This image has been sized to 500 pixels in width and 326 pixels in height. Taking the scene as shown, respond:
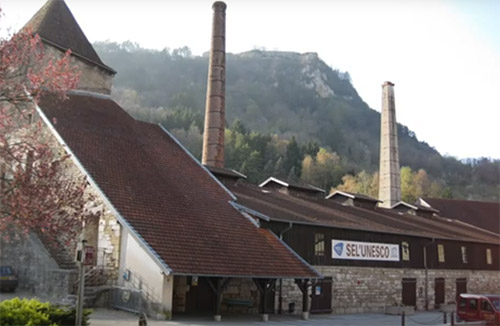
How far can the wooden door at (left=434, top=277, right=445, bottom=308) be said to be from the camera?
2975cm

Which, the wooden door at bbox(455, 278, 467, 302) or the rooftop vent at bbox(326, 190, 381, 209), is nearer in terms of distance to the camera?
the wooden door at bbox(455, 278, 467, 302)

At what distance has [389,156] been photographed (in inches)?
1927

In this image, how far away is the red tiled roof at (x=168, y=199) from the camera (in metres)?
17.1

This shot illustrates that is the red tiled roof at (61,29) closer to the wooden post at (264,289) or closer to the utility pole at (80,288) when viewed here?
the wooden post at (264,289)

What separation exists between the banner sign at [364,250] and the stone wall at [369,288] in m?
0.57

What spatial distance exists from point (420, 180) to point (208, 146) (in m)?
57.3

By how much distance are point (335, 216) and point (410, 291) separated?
647 centimetres

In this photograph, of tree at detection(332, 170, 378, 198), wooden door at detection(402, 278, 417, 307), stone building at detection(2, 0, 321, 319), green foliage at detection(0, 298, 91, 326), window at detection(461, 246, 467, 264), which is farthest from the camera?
tree at detection(332, 170, 378, 198)

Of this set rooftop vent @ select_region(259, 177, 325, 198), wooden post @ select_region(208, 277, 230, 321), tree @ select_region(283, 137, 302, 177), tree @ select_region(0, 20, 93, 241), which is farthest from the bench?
tree @ select_region(283, 137, 302, 177)

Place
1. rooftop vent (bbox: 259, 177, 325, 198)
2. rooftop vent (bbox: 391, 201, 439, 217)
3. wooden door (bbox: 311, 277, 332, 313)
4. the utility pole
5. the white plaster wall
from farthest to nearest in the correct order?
rooftop vent (bbox: 391, 201, 439, 217) < rooftop vent (bbox: 259, 177, 325, 198) < wooden door (bbox: 311, 277, 332, 313) < the white plaster wall < the utility pole

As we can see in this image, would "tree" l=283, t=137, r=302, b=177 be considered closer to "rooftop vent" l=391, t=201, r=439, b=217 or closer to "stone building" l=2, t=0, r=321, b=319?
"rooftop vent" l=391, t=201, r=439, b=217

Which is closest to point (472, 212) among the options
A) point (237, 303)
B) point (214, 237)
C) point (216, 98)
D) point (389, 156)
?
point (389, 156)

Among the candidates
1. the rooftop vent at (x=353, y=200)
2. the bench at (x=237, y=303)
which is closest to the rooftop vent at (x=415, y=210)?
the rooftop vent at (x=353, y=200)

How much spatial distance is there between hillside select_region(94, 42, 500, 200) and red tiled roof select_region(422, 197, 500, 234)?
37.0 m
